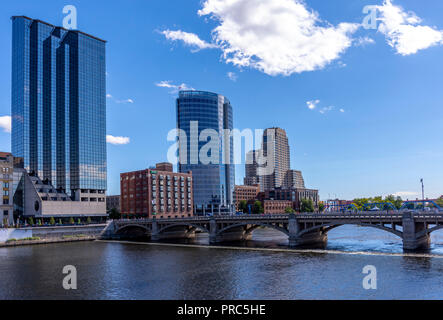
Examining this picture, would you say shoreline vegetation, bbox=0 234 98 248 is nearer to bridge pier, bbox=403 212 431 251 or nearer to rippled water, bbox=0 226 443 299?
rippled water, bbox=0 226 443 299

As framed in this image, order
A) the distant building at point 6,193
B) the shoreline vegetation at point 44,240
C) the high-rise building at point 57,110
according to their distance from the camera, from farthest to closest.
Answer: the high-rise building at point 57,110, the distant building at point 6,193, the shoreline vegetation at point 44,240

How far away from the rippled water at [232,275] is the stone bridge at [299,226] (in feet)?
16.1

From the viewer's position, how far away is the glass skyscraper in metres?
176

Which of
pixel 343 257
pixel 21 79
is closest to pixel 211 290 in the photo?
pixel 343 257

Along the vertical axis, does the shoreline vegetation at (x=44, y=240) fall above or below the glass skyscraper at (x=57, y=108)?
below

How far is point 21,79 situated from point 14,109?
1450 centimetres

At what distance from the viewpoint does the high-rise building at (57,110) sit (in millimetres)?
176250

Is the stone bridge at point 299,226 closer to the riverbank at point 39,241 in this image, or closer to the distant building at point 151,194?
the riverbank at point 39,241

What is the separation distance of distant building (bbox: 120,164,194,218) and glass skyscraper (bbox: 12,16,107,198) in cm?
1448

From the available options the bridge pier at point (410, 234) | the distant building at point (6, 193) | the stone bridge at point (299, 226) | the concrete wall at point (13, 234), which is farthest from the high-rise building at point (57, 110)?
the bridge pier at point (410, 234)

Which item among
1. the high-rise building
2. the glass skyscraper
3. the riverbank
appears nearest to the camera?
the riverbank

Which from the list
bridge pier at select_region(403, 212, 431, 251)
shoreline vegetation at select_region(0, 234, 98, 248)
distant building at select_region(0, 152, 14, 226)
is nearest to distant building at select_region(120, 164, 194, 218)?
shoreline vegetation at select_region(0, 234, 98, 248)

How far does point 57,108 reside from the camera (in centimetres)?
18325
